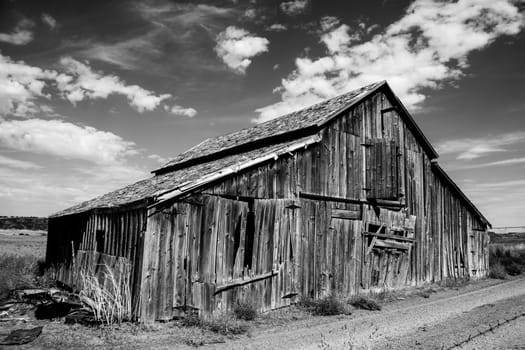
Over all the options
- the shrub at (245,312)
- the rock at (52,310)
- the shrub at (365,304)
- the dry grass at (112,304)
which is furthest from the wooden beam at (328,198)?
the rock at (52,310)

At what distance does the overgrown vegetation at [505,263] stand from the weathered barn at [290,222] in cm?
242

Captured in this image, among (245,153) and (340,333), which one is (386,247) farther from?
(340,333)

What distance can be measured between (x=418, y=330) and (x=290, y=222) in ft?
15.1

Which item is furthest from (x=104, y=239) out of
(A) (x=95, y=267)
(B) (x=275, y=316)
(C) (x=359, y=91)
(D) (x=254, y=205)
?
(C) (x=359, y=91)

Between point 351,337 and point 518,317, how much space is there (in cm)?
481

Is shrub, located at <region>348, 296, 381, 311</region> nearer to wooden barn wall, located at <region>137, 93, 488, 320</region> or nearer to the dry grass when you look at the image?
wooden barn wall, located at <region>137, 93, 488, 320</region>

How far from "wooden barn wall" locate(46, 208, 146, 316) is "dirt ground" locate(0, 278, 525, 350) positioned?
1347 millimetres

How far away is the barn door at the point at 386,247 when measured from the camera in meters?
13.9

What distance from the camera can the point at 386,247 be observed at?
14.6 metres

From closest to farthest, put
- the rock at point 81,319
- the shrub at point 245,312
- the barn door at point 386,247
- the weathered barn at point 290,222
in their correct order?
the rock at point 81,319
the weathered barn at point 290,222
the shrub at point 245,312
the barn door at point 386,247

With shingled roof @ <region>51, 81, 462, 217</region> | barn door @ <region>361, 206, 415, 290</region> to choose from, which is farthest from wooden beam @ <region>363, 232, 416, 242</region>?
shingled roof @ <region>51, 81, 462, 217</region>

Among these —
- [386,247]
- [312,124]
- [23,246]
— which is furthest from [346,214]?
[23,246]

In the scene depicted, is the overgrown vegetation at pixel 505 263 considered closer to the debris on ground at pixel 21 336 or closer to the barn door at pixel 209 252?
the barn door at pixel 209 252

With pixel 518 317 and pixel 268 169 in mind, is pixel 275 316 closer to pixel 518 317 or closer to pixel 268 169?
pixel 268 169
